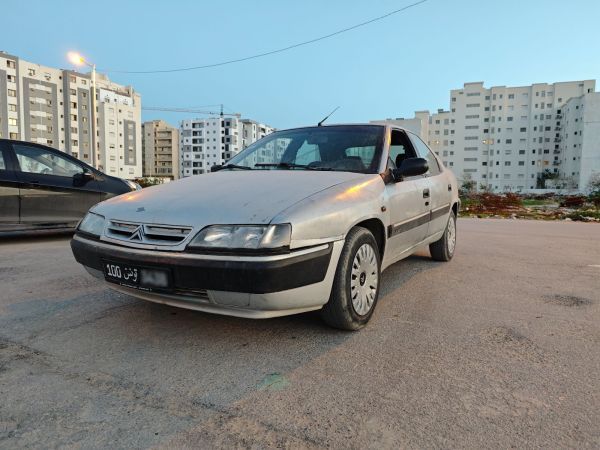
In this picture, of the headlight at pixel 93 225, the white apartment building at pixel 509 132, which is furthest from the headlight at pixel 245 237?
the white apartment building at pixel 509 132

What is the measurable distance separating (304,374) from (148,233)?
3.98 feet

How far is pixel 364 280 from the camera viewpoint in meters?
3.01

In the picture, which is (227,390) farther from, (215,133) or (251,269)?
(215,133)

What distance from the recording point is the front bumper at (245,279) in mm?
2324

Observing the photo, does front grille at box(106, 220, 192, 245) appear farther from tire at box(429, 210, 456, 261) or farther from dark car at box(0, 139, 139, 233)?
dark car at box(0, 139, 139, 233)

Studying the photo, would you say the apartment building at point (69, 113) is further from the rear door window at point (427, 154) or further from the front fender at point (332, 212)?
the front fender at point (332, 212)

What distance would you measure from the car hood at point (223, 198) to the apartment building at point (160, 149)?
119943 mm

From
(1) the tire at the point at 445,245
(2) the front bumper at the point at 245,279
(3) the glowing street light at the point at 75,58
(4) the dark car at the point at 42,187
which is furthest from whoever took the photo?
(3) the glowing street light at the point at 75,58

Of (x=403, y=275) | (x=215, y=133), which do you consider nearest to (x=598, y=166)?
(x=215, y=133)

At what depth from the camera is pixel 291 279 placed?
241cm

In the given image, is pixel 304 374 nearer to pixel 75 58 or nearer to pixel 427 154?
pixel 427 154

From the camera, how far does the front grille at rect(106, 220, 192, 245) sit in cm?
251

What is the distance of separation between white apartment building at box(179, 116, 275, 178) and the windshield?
10958 cm

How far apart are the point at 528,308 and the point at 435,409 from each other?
194 cm
